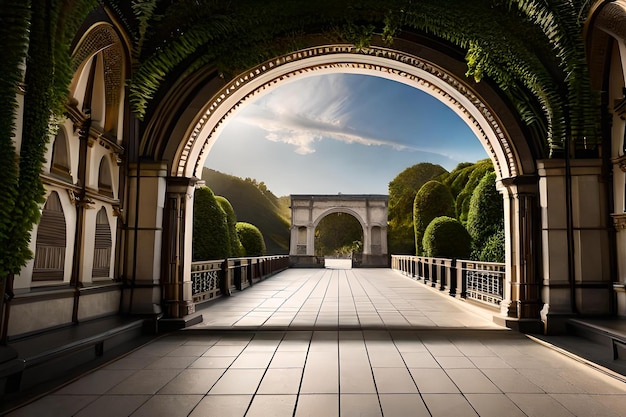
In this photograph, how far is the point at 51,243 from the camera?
4.34m

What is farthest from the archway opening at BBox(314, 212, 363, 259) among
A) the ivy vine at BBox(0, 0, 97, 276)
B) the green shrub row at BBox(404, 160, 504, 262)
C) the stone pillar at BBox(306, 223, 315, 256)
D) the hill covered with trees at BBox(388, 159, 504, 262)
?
the ivy vine at BBox(0, 0, 97, 276)

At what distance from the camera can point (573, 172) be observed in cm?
577

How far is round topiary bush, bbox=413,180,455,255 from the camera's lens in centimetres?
2058

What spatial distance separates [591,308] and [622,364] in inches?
61.2

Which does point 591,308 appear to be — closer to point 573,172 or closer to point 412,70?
point 573,172

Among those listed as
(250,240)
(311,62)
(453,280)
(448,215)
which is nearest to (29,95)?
(311,62)

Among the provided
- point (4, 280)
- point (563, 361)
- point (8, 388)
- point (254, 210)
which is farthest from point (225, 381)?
point (254, 210)

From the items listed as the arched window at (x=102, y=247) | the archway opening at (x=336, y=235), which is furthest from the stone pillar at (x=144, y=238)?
the archway opening at (x=336, y=235)

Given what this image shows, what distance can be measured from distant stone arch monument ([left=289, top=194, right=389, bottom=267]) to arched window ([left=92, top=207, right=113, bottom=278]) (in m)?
22.7

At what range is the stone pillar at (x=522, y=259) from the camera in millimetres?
5867

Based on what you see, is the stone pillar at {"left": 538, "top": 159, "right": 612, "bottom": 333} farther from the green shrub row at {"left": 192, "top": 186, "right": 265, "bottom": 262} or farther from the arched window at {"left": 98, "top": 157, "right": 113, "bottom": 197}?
the green shrub row at {"left": 192, "top": 186, "right": 265, "bottom": 262}

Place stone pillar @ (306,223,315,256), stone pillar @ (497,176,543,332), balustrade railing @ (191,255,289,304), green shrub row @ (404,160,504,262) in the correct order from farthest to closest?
stone pillar @ (306,223,315,256)
green shrub row @ (404,160,504,262)
balustrade railing @ (191,255,289,304)
stone pillar @ (497,176,543,332)

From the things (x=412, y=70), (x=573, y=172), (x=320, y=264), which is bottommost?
(x=320, y=264)

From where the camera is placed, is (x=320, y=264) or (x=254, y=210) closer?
(x=320, y=264)
